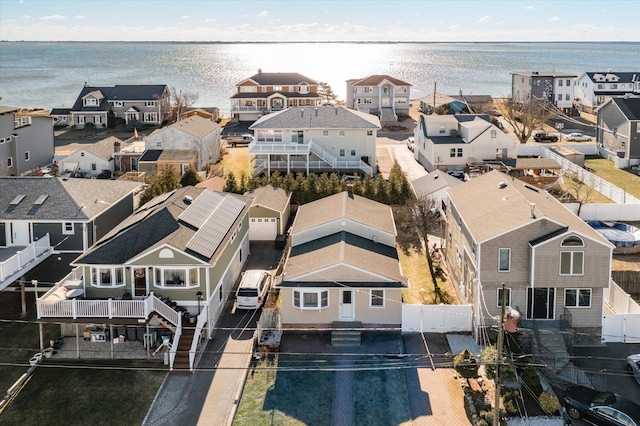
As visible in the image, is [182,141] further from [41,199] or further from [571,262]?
[571,262]

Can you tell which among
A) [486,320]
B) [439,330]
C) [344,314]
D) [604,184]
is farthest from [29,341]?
[604,184]

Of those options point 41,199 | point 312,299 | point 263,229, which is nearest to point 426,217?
point 263,229

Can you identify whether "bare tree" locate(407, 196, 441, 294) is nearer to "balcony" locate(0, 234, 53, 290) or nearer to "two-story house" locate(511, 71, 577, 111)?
"balcony" locate(0, 234, 53, 290)

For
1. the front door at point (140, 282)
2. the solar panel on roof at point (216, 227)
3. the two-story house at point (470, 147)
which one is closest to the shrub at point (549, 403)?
the solar panel on roof at point (216, 227)

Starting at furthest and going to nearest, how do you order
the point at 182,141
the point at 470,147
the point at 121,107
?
the point at 121,107, the point at 182,141, the point at 470,147

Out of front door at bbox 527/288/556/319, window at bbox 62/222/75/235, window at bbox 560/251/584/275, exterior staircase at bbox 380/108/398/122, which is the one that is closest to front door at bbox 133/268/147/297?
window at bbox 62/222/75/235

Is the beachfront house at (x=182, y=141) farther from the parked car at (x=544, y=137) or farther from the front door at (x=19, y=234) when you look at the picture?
the parked car at (x=544, y=137)
